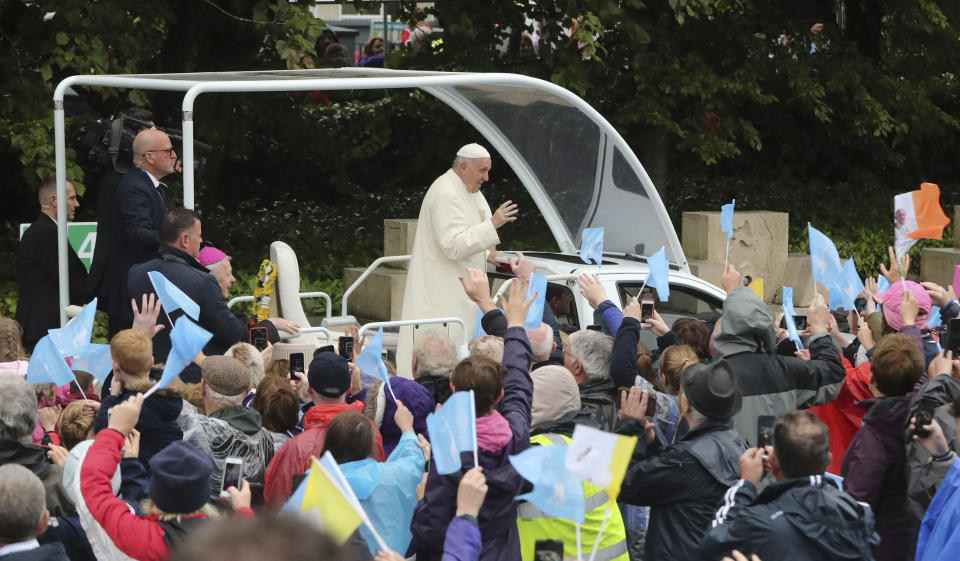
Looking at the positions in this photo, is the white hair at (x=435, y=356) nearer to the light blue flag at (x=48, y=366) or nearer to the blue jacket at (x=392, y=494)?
the blue jacket at (x=392, y=494)

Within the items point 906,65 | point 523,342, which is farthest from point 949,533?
point 906,65

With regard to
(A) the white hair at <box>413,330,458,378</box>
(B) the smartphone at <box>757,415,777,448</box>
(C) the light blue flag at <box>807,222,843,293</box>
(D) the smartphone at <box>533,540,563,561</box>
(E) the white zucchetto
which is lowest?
(D) the smartphone at <box>533,540,563,561</box>

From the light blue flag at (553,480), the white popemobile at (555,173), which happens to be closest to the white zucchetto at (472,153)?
the white popemobile at (555,173)

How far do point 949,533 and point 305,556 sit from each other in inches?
116

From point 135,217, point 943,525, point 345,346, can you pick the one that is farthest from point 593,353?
point 135,217

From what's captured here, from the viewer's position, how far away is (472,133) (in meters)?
16.0

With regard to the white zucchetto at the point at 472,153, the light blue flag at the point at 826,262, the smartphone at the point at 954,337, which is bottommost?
the smartphone at the point at 954,337

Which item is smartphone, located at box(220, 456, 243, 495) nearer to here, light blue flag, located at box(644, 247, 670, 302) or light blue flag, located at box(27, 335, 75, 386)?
light blue flag, located at box(27, 335, 75, 386)

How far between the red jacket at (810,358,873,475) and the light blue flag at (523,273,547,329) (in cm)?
132

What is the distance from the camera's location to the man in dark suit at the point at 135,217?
723 cm

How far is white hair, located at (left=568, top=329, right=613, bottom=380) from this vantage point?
18.8 feet

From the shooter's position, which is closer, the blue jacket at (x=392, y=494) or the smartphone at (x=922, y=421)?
the blue jacket at (x=392, y=494)

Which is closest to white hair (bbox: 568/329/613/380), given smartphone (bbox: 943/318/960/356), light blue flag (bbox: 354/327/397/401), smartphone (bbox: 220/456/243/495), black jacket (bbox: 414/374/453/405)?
black jacket (bbox: 414/374/453/405)

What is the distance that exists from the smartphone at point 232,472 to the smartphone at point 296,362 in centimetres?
147
